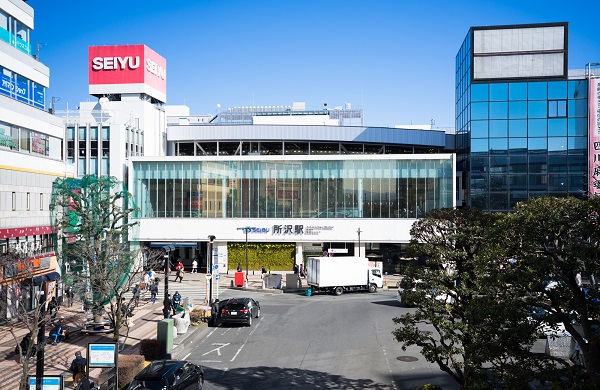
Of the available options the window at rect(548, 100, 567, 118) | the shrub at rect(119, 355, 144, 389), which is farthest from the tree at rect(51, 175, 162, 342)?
the window at rect(548, 100, 567, 118)

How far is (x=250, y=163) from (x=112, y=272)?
2937cm

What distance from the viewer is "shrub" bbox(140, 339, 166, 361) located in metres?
24.0

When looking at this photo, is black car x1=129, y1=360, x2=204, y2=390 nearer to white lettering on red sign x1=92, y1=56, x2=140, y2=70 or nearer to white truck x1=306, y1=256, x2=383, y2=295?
white truck x1=306, y1=256, x2=383, y2=295

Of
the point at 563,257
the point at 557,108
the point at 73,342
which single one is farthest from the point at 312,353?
the point at 557,108

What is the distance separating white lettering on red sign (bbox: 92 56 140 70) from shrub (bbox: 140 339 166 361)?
45360mm

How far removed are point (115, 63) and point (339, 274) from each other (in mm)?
37591

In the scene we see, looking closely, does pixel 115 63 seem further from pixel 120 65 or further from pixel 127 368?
pixel 127 368

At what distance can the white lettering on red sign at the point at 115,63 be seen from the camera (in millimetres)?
62969

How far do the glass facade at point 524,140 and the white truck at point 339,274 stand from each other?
1724 centimetres

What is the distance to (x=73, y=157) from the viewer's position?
55000 millimetres

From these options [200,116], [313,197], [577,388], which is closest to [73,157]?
[313,197]

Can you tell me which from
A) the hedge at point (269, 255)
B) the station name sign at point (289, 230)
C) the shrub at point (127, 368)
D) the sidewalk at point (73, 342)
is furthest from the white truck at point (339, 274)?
the shrub at point (127, 368)

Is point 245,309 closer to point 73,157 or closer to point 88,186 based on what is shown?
point 88,186

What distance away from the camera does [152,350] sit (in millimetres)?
24016
